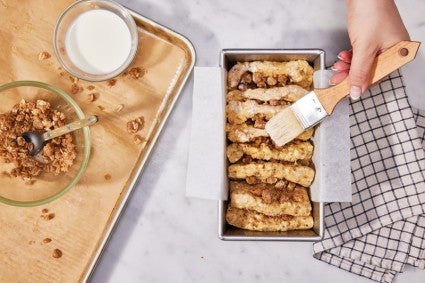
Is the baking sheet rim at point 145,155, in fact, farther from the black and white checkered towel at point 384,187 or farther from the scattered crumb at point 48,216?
the black and white checkered towel at point 384,187

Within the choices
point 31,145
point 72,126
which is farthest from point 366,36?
point 31,145

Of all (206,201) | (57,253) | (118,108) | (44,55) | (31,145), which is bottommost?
(57,253)

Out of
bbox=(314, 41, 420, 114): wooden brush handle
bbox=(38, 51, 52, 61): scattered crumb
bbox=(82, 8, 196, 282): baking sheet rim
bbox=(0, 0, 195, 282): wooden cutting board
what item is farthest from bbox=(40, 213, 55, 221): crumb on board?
bbox=(314, 41, 420, 114): wooden brush handle

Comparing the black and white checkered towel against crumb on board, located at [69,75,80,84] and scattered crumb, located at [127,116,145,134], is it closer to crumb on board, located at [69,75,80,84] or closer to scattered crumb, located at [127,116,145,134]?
scattered crumb, located at [127,116,145,134]

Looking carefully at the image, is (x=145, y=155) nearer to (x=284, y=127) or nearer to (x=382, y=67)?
(x=284, y=127)

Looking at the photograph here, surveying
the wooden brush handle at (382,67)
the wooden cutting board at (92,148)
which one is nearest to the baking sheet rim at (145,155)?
the wooden cutting board at (92,148)
